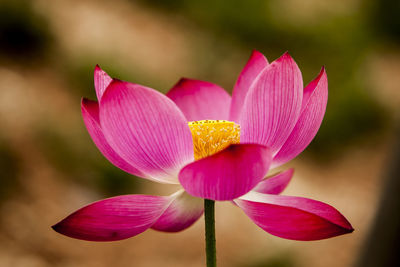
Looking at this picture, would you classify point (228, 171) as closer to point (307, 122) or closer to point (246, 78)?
point (307, 122)

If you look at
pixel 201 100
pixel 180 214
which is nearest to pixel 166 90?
pixel 201 100

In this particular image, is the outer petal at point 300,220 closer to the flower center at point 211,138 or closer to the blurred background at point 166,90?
the flower center at point 211,138

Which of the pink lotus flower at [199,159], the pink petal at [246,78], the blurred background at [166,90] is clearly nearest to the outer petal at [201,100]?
the pink petal at [246,78]

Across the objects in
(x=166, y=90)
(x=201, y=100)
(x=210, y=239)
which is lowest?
(x=210, y=239)

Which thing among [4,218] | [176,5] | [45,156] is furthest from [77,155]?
[176,5]

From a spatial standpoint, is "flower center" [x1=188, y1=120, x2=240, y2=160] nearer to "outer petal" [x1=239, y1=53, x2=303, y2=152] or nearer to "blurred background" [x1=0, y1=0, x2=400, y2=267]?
"outer petal" [x1=239, y1=53, x2=303, y2=152]

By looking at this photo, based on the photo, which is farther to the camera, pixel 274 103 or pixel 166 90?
pixel 166 90
